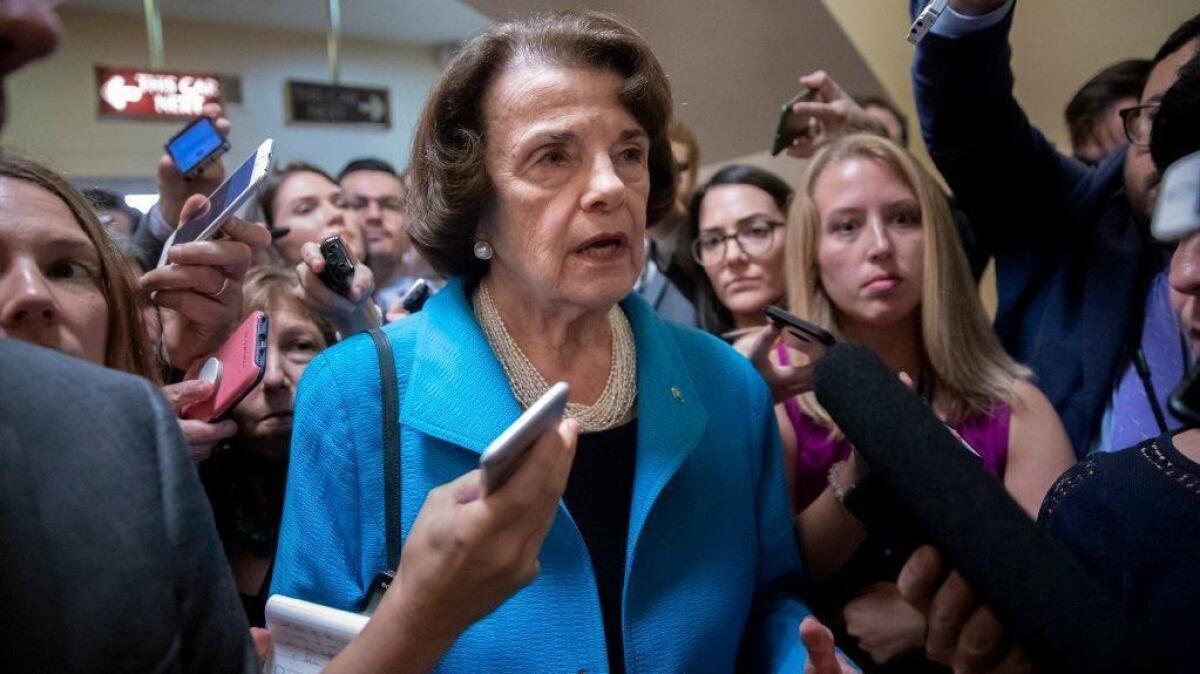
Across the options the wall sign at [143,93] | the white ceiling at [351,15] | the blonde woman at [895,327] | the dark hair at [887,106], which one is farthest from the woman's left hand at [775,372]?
the wall sign at [143,93]

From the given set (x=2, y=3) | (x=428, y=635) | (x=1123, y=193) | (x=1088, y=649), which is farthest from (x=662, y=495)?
(x=1123, y=193)

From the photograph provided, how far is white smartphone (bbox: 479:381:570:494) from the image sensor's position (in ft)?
2.08

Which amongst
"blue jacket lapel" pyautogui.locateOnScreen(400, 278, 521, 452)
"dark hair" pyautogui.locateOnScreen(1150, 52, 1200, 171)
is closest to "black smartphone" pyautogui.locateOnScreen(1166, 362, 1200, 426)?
"dark hair" pyautogui.locateOnScreen(1150, 52, 1200, 171)

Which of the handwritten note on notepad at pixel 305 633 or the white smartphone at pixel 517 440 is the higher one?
the white smartphone at pixel 517 440

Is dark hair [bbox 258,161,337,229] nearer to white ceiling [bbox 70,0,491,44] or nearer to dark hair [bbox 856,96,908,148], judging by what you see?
white ceiling [bbox 70,0,491,44]

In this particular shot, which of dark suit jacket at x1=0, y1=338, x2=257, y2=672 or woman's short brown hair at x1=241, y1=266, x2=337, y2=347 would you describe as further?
woman's short brown hair at x1=241, y1=266, x2=337, y2=347

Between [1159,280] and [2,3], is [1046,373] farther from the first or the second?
[2,3]

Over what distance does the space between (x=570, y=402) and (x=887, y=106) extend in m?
1.81

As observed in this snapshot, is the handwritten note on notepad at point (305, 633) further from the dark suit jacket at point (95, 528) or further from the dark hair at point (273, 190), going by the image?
the dark hair at point (273, 190)

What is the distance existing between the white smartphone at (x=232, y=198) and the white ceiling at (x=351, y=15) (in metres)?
2.93

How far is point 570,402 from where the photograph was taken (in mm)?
1243

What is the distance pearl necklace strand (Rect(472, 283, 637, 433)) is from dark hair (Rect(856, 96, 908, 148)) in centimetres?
156

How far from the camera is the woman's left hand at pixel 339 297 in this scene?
153cm

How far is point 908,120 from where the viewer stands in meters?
2.89
